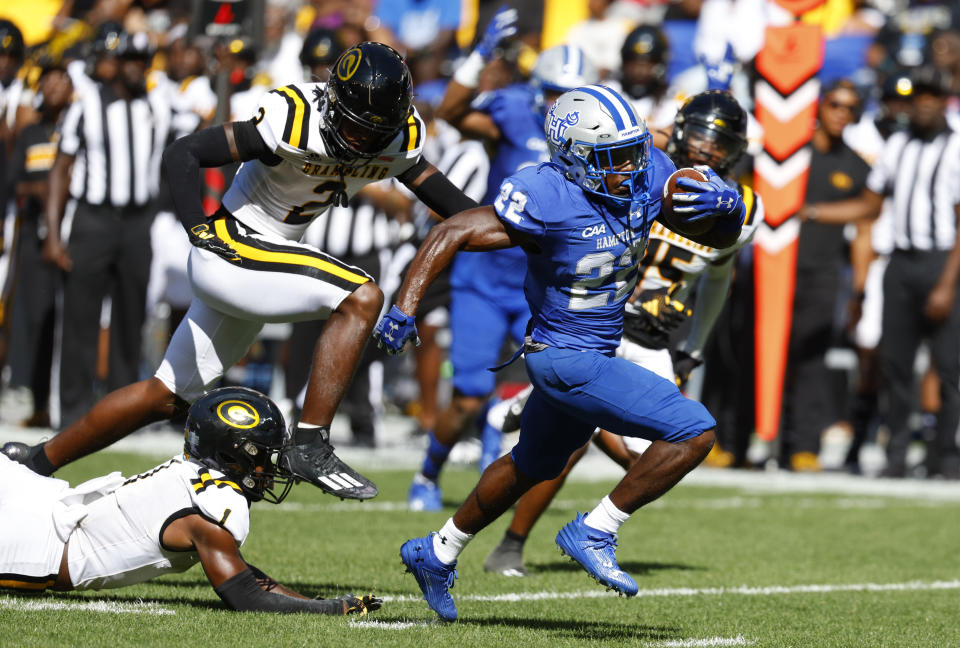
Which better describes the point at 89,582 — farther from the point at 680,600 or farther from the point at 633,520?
the point at 633,520

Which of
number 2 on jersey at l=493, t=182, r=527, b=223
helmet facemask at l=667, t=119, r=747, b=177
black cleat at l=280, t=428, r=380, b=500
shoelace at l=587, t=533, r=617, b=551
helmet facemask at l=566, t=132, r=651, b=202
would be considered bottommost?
black cleat at l=280, t=428, r=380, b=500

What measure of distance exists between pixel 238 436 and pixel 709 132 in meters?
2.65

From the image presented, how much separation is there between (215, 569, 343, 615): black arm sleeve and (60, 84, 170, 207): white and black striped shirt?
20.4ft

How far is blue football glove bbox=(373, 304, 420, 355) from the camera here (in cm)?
466

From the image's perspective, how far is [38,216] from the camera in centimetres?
1123

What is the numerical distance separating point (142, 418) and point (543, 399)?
1731 mm

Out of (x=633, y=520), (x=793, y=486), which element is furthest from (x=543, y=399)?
(x=793, y=486)

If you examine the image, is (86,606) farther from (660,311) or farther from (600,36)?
(600,36)

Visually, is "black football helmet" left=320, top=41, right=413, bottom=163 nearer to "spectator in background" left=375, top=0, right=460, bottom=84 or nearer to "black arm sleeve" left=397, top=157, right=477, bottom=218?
"black arm sleeve" left=397, top=157, right=477, bottom=218

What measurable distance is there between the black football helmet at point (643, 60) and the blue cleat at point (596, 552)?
5606 mm

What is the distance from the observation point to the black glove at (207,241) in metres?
5.36

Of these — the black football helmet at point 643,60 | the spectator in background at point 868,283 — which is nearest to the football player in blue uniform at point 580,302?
the black football helmet at point 643,60

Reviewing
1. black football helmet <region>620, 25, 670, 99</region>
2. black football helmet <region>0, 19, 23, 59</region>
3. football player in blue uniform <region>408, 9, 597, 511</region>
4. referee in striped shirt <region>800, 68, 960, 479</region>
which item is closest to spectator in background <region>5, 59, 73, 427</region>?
black football helmet <region>0, 19, 23, 59</region>

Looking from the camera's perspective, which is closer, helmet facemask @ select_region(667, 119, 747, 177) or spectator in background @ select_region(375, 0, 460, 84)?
helmet facemask @ select_region(667, 119, 747, 177)
